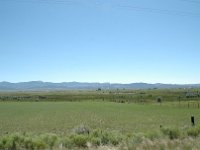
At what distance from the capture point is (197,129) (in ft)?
63.3

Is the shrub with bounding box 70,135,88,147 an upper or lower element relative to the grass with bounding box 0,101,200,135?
upper

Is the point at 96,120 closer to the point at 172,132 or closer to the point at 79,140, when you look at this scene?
the point at 172,132

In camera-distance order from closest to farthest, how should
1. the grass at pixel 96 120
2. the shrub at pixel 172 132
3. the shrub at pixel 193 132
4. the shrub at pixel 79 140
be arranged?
1. the shrub at pixel 79 140
2. the shrub at pixel 172 132
3. the shrub at pixel 193 132
4. the grass at pixel 96 120

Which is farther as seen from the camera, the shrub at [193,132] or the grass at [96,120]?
the grass at [96,120]

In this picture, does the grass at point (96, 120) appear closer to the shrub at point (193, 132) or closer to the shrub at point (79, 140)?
the shrub at point (193, 132)

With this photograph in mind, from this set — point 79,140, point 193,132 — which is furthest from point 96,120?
point 79,140

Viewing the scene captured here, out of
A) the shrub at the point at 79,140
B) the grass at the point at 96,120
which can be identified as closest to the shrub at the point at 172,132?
the shrub at the point at 79,140

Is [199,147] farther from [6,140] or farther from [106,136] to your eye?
[6,140]

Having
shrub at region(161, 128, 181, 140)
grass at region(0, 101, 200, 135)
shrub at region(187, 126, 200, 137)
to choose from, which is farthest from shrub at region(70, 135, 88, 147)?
grass at region(0, 101, 200, 135)

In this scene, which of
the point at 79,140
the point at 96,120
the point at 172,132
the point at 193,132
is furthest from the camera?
the point at 96,120

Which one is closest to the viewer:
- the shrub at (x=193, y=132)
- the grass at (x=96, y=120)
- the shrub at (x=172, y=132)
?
the shrub at (x=172, y=132)

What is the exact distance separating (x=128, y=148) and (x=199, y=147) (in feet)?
8.64

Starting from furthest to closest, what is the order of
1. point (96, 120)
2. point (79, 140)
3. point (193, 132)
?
point (96, 120), point (193, 132), point (79, 140)

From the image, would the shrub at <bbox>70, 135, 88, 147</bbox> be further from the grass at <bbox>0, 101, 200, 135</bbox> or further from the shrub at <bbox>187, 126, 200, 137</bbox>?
the grass at <bbox>0, 101, 200, 135</bbox>
